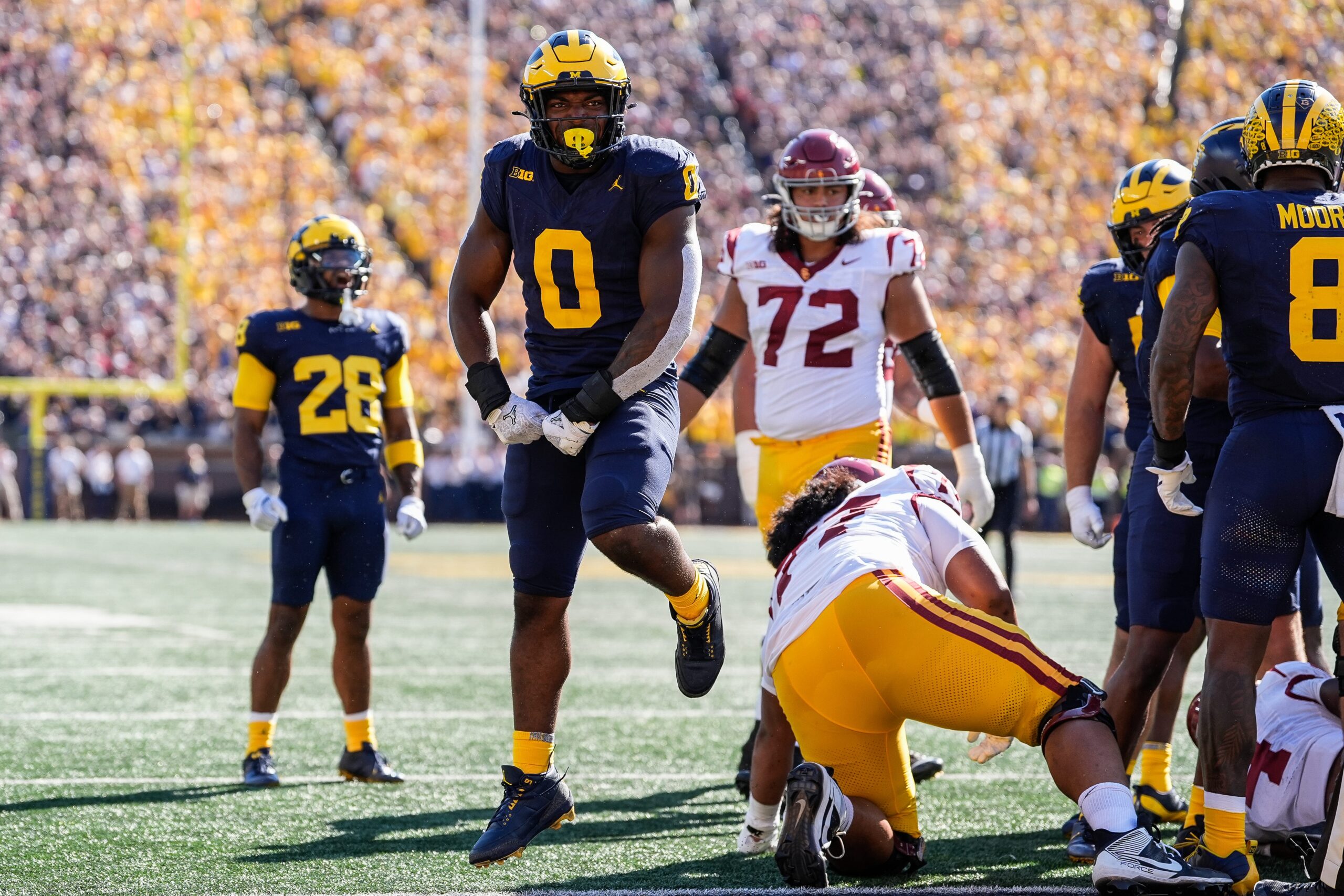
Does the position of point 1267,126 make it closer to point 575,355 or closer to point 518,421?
point 575,355

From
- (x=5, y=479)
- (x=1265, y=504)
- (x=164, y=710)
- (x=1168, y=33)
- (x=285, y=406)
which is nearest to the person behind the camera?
(x=1265, y=504)

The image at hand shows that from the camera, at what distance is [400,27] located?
26703 mm

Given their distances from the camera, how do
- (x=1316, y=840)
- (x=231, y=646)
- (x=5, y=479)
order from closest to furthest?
(x=1316, y=840), (x=231, y=646), (x=5, y=479)

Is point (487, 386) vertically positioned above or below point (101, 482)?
above

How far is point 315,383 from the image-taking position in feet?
18.8

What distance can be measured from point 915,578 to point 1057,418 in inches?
826

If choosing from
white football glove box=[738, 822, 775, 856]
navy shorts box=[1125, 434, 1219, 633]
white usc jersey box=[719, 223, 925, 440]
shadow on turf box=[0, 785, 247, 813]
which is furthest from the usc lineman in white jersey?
shadow on turf box=[0, 785, 247, 813]

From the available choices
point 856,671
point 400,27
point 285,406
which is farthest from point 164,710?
point 400,27

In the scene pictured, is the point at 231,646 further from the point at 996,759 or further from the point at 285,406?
the point at 996,759

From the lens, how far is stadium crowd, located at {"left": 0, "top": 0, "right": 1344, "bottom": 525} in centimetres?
2194

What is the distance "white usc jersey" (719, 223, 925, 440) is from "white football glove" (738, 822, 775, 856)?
144 cm

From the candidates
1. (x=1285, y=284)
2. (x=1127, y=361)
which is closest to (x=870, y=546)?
(x=1285, y=284)

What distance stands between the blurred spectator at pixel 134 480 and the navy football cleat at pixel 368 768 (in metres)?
19.2

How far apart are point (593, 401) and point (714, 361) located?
160 cm
